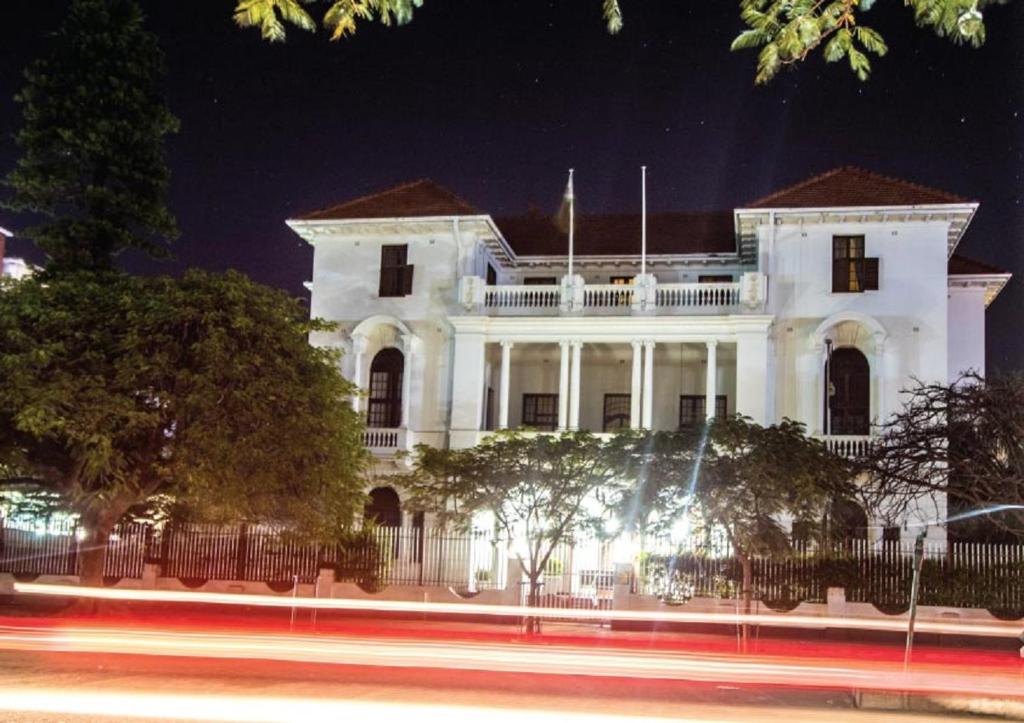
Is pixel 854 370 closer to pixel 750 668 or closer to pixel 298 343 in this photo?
pixel 298 343

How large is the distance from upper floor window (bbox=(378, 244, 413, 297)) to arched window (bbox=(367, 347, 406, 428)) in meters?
1.92

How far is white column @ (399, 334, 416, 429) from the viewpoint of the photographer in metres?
34.2

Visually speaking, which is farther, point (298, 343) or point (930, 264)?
point (930, 264)

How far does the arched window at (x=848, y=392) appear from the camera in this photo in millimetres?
32594

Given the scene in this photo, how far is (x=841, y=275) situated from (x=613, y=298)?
681cm

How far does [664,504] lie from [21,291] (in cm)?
1367

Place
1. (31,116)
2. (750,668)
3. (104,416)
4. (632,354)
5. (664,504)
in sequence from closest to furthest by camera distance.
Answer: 1. (750,668)
2. (104,416)
3. (664,504)
4. (31,116)
5. (632,354)

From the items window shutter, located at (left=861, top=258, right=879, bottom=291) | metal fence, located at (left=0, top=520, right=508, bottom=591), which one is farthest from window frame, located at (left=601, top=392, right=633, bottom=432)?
metal fence, located at (left=0, top=520, right=508, bottom=591)

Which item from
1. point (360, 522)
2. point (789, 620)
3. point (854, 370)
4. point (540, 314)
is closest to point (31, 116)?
point (360, 522)

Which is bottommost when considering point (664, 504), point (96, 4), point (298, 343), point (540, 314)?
point (664, 504)

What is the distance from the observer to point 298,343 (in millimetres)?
22062

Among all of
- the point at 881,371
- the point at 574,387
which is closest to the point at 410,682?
the point at 574,387

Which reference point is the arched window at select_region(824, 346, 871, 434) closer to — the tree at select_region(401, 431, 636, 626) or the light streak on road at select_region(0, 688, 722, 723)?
the tree at select_region(401, 431, 636, 626)

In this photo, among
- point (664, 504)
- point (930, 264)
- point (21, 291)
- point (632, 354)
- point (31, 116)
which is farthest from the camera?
point (632, 354)
